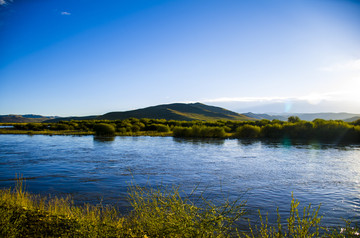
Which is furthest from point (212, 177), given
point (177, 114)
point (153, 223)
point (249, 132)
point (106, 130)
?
point (177, 114)

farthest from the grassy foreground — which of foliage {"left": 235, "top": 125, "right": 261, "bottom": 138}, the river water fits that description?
foliage {"left": 235, "top": 125, "right": 261, "bottom": 138}

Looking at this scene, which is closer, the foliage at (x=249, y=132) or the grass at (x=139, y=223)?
the grass at (x=139, y=223)

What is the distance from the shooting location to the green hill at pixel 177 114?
119 meters

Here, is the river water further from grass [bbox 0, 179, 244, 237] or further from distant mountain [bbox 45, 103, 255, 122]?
distant mountain [bbox 45, 103, 255, 122]

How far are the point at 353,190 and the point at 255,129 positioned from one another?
73.7 feet

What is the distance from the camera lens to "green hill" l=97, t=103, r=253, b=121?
119 metres

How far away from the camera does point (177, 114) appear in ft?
396

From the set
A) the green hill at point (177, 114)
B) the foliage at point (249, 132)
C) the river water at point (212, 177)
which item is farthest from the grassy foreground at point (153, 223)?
the green hill at point (177, 114)

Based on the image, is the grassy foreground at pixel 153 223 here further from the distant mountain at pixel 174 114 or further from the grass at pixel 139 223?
the distant mountain at pixel 174 114

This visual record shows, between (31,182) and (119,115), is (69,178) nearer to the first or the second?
(31,182)

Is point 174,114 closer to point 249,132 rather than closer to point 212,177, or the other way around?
point 249,132

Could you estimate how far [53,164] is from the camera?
13.7 m

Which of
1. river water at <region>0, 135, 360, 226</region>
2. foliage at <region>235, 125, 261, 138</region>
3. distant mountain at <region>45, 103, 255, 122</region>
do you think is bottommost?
river water at <region>0, 135, 360, 226</region>

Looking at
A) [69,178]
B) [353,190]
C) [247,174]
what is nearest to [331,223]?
[353,190]
